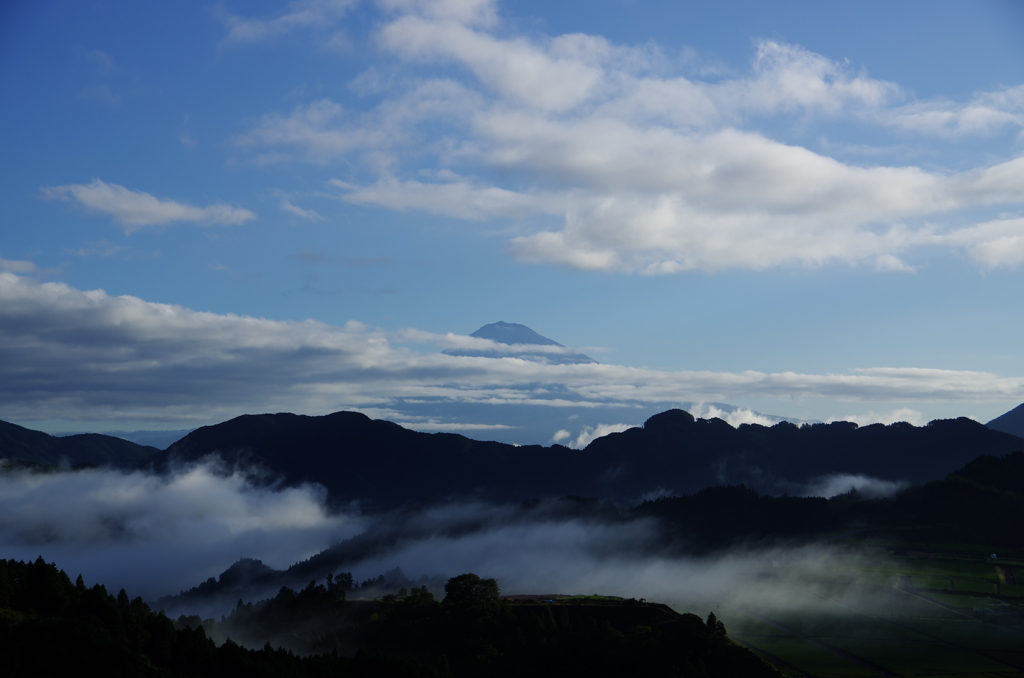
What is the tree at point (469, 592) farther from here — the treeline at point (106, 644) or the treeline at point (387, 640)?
the treeline at point (106, 644)

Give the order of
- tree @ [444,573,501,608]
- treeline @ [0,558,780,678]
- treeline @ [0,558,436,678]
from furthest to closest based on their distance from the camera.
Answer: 1. tree @ [444,573,501,608]
2. treeline @ [0,558,780,678]
3. treeline @ [0,558,436,678]

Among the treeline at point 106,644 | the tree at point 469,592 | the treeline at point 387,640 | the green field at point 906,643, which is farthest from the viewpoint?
the tree at point 469,592

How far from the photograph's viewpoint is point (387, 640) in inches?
6905

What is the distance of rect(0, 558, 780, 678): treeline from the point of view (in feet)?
303

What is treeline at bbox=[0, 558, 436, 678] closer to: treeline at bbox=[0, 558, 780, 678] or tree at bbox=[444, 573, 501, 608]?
treeline at bbox=[0, 558, 780, 678]

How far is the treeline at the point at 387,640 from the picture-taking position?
92.4m

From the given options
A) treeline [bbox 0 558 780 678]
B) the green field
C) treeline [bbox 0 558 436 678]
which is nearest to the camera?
treeline [bbox 0 558 436 678]

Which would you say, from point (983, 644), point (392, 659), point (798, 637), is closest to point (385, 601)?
point (392, 659)

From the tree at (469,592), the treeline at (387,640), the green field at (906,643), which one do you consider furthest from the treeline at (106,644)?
the green field at (906,643)

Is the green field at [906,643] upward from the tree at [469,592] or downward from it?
downward

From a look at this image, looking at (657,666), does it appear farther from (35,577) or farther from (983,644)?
(35,577)

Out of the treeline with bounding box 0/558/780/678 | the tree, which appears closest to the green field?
the treeline with bounding box 0/558/780/678

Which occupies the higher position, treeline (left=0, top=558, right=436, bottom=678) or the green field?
treeline (left=0, top=558, right=436, bottom=678)

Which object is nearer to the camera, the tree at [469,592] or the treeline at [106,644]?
the treeline at [106,644]
